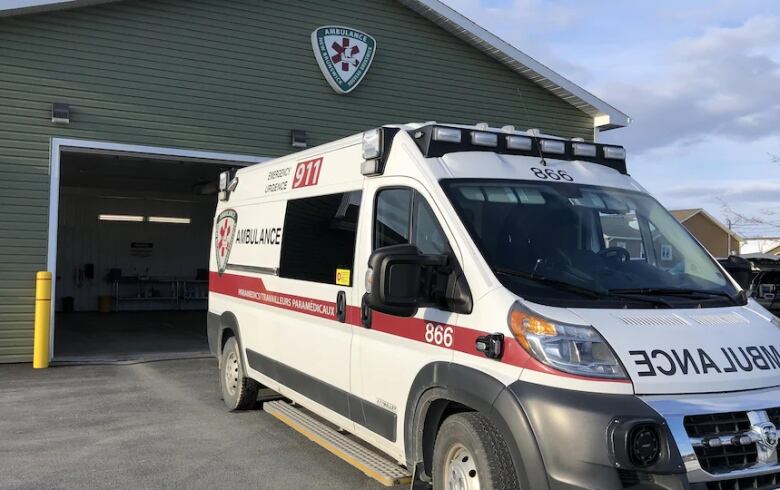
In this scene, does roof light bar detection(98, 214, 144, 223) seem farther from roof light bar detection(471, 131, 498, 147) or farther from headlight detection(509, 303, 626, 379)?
headlight detection(509, 303, 626, 379)

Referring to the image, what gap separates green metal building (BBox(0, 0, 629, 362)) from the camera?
33.9 ft

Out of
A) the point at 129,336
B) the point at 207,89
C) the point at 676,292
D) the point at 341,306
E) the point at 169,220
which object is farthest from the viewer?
the point at 169,220

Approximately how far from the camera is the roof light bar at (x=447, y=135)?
173 inches

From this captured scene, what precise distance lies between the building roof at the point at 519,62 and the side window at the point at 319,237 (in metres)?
7.83

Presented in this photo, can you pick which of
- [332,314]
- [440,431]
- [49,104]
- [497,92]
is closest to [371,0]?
[497,92]

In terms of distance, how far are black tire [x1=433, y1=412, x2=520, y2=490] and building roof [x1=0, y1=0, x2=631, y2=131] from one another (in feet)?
33.6

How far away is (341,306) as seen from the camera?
4988mm

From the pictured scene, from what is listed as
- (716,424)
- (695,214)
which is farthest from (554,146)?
(695,214)

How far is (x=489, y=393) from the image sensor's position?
3.48 m

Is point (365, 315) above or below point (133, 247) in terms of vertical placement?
below

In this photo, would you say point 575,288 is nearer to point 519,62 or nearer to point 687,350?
point 687,350

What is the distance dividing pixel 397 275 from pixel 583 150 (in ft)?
6.29

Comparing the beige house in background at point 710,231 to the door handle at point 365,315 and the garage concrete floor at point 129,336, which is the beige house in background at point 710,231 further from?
the door handle at point 365,315

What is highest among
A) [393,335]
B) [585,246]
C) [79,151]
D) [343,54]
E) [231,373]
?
[343,54]
